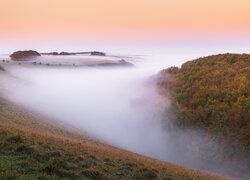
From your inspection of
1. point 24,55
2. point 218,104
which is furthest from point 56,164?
point 24,55

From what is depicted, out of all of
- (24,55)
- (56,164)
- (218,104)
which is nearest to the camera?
(56,164)

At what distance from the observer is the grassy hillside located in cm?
1373

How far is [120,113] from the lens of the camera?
28.5m

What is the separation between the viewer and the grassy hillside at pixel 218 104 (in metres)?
13.7

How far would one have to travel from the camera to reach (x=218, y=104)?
15.8 metres

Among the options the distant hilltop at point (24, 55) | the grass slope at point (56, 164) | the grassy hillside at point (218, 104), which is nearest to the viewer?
the grass slope at point (56, 164)

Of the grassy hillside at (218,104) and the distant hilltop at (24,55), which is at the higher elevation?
the distant hilltop at (24,55)

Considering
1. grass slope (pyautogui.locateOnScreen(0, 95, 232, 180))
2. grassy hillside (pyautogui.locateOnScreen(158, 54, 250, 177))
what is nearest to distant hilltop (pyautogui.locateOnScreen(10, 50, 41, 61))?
grassy hillside (pyautogui.locateOnScreen(158, 54, 250, 177))

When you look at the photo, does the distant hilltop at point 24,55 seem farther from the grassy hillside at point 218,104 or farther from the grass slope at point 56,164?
the grass slope at point 56,164

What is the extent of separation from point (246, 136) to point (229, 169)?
2.83 m

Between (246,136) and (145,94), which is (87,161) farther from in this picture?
(145,94)

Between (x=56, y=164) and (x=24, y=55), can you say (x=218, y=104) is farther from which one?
(x=24, y=55)

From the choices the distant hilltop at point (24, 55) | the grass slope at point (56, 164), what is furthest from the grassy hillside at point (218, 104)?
the distant hilltop at point (24, 55)

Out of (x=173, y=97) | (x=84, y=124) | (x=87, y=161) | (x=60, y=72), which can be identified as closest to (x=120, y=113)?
(x=84, y=124)
